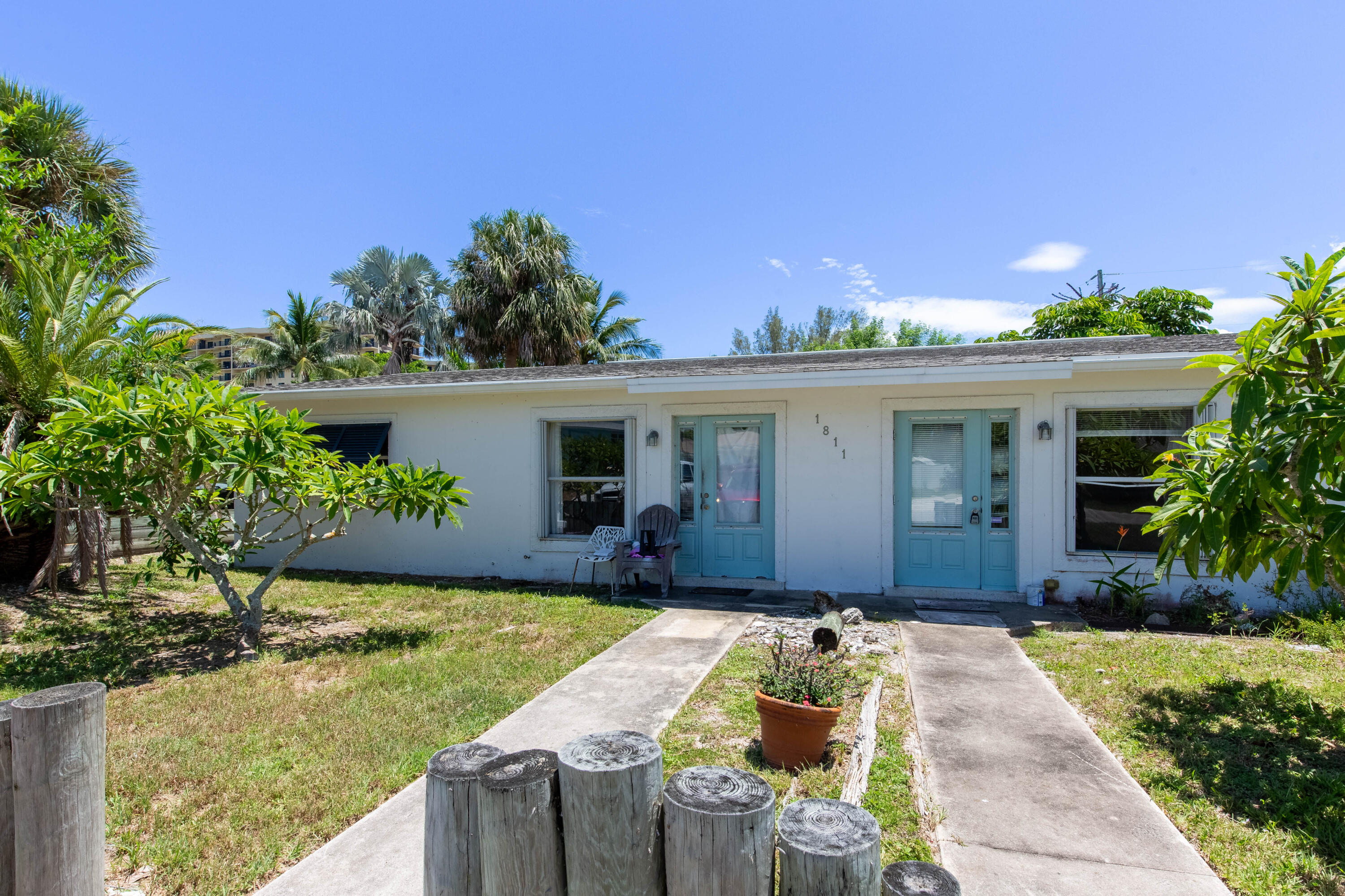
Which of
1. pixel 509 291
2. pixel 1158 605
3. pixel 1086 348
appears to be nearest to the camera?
pixel 1158 605

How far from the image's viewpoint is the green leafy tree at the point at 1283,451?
299 cm

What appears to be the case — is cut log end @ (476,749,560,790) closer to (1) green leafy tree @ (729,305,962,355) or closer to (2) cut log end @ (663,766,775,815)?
(2) cut log end @ (663,766,775,815)

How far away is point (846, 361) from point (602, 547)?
13.5 ft

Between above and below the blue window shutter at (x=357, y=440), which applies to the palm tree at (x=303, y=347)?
above

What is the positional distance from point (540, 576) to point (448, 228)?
16036 mm

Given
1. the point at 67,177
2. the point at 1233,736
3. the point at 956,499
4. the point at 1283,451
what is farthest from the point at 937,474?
the point at 67,177

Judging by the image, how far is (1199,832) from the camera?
8.95ft

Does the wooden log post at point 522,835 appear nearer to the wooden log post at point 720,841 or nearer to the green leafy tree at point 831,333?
the wooden log post at point 720,841

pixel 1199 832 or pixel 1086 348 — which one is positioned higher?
pixel 1086 348

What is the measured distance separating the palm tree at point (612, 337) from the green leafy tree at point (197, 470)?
52.3ft

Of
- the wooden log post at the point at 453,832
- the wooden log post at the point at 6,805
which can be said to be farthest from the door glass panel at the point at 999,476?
the wooden log post at the point at 6,805

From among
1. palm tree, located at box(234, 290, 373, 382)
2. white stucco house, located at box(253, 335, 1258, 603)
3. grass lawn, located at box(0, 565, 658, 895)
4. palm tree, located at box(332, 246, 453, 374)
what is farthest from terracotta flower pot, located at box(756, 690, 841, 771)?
palm tree, located at box(234, 290, 373, 382)

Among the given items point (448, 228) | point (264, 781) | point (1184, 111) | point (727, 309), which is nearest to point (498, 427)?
point (264, 781)

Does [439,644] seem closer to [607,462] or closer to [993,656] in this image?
[607,462]
